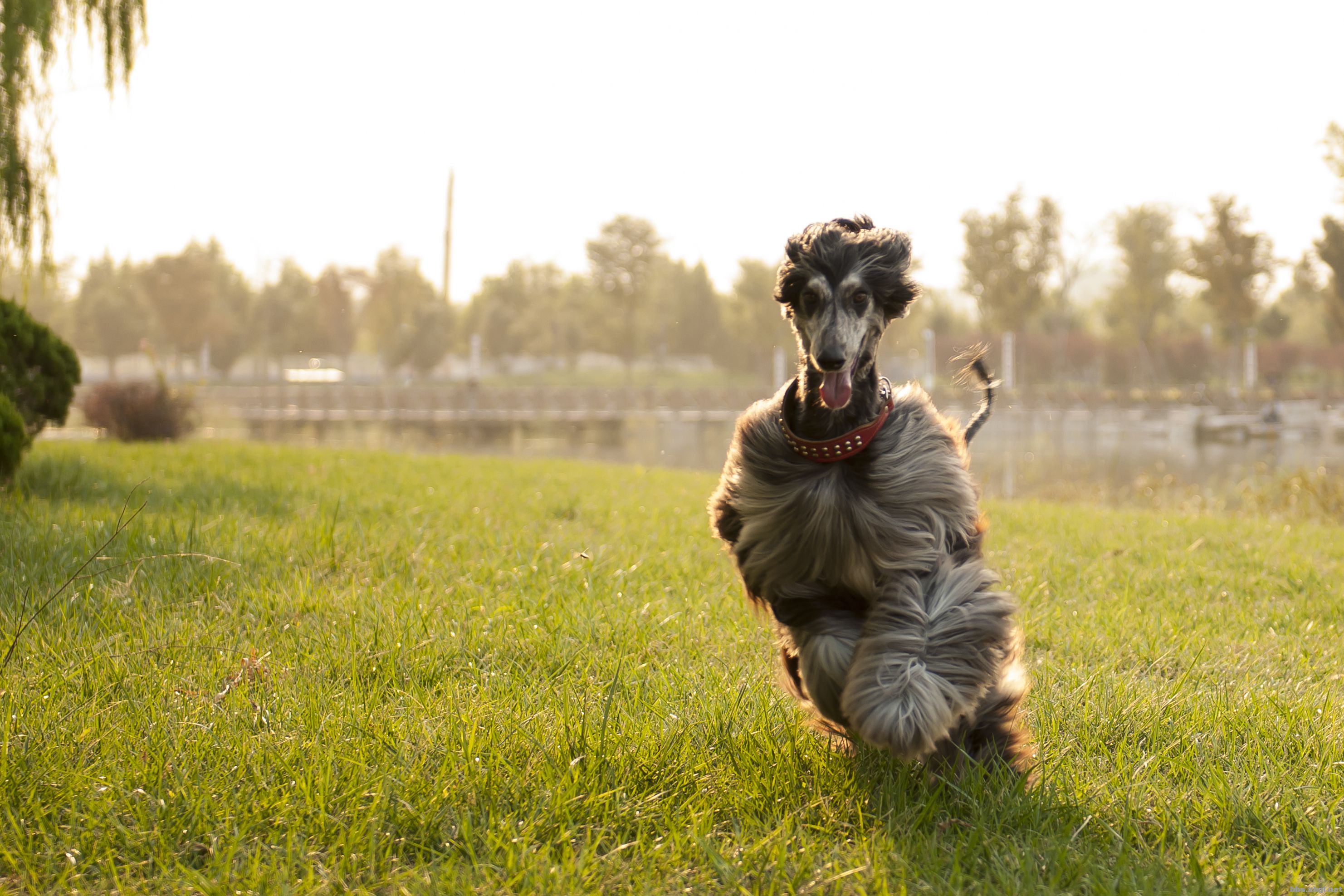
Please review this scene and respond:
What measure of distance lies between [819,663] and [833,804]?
373 mm

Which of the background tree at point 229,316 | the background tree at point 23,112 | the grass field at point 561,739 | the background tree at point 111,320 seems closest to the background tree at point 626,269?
the background tree at point 229,316

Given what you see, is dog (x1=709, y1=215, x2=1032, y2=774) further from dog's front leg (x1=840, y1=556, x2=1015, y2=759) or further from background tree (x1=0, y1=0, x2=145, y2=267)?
background tree (x1=0, y1=0, x2=145, y2=267)

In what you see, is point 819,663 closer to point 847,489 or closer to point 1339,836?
point 847,489

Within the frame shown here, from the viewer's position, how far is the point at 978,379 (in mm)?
3268

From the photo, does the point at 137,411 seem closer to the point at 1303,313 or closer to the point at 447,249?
the point at 447,249

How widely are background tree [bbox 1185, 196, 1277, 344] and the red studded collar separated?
4967 cm

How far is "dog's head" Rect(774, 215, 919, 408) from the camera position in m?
2.34

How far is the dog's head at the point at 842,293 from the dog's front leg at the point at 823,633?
556 millimetres

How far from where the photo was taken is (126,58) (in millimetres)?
9055

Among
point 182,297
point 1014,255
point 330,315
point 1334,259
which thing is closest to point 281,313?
point 330,315

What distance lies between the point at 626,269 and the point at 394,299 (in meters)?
16.3

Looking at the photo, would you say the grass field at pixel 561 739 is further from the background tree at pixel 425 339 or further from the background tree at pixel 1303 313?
the background tree at pixel 425 339

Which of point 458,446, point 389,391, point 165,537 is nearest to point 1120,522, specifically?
point 165,537

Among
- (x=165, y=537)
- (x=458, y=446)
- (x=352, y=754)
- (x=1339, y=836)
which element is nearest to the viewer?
(x=1339, y=836)
